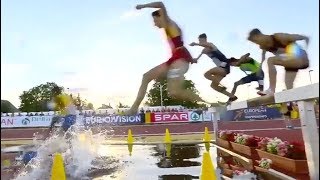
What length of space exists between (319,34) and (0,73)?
1.11 meters

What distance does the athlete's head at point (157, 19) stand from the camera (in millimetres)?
4956

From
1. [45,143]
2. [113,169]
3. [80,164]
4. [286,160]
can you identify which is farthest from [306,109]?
[45,143]

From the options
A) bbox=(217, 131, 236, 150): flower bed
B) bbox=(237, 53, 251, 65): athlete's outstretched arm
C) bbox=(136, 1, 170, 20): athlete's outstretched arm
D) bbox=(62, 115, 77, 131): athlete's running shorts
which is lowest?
bbox=(217, 131, 236, 150): flower bed

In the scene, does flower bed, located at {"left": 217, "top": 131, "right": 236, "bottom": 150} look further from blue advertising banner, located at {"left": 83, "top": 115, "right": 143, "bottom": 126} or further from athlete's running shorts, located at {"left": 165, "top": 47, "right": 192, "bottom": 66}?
blue advertising banner, located at {"left": 83, "top": 115, "right": 143, "bottom": 126}

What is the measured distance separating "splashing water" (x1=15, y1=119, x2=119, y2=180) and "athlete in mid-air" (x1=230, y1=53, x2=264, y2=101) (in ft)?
12.9

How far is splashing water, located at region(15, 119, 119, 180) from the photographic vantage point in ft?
30.7

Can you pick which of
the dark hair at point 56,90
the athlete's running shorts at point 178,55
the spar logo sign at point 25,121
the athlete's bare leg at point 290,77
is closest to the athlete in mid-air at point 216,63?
the athlete's bare leg at point 290,77

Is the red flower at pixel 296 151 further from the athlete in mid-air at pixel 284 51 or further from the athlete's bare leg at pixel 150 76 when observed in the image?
the athlete's bare leg at pixel 150 76

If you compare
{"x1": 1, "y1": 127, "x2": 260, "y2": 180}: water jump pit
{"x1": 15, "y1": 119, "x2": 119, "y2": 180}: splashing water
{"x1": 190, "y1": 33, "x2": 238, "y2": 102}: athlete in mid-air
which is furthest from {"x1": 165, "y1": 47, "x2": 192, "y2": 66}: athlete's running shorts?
{"x1": 15, "y1": 119, "x2": 119, "y2": 180}: splashing water

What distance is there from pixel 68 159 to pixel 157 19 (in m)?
7.22

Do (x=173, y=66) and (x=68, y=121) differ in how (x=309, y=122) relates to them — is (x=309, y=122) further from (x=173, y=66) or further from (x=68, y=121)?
(x=68, y=121)

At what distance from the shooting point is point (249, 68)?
26.0 feet

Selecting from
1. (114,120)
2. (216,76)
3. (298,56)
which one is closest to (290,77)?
(298,56)

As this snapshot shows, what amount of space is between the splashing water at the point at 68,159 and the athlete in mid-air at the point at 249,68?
394 cm
